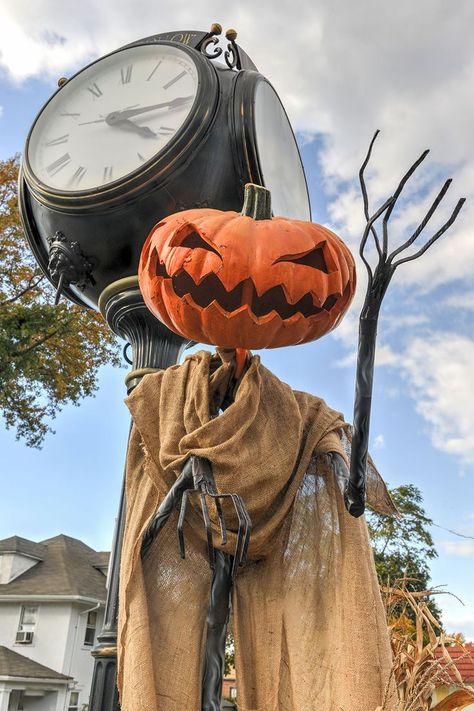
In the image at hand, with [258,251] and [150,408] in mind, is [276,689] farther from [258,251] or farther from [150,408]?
[258,251]

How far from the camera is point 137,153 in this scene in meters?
3.01

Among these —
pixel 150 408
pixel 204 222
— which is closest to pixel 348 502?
pixel 150 408

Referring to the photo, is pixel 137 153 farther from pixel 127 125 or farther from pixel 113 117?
pixel 113 117

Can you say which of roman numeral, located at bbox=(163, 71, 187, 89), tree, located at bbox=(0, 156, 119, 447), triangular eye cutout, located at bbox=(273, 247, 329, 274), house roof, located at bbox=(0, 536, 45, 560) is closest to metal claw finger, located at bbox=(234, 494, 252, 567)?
triangular eye cutout, located at bbox=(273, 247, 329, 274)

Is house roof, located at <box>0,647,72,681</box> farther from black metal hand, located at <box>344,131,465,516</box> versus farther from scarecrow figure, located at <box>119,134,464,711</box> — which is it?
black metal hand, located at <box>344,131,465,516</box>

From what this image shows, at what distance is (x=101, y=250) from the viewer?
3021 millimetres

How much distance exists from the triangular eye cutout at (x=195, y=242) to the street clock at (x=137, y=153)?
0.82 metres

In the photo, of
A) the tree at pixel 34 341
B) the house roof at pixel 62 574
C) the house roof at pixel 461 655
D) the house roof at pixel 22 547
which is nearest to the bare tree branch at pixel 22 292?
the tree at pixel 34 341

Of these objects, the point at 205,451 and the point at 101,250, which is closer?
the point at 205,451

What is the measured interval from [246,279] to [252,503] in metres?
0.62

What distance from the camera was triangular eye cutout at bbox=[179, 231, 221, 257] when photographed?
2.05 meters

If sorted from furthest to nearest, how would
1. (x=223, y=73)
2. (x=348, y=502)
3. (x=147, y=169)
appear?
(x=223, y=73) → (x=147, y=169) → (x=348, y=502)

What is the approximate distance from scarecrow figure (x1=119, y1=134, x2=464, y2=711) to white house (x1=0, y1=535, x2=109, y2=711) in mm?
15686

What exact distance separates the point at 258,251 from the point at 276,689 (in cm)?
119
